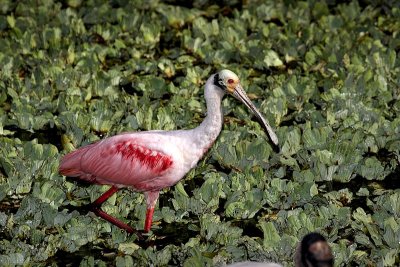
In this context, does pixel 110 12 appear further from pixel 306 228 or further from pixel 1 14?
pixel 306 228

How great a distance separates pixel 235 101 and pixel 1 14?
140 inches

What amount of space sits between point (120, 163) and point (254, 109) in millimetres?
1119

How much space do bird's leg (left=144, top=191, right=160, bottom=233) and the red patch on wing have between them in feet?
0.87

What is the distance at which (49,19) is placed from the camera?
1170cm

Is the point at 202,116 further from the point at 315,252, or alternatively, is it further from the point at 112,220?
the point at 315,252

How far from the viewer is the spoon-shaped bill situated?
25.6 ft

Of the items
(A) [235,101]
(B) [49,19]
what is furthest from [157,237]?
(B) [49,19]

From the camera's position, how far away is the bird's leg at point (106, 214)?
24.3 ft

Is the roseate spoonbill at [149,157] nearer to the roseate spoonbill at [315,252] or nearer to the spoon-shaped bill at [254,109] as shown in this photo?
the spoon-shaped bill at [254,109]

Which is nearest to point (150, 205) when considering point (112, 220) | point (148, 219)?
point (148, 219)

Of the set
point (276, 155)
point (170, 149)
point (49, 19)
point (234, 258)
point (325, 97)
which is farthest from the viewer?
point (49, 19)

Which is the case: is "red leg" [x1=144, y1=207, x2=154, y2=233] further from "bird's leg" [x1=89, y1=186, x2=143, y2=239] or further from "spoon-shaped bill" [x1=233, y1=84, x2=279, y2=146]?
"spoon-shaped bill" [x1=233, y1=84, x2=279, y2=146]

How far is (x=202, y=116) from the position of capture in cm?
959

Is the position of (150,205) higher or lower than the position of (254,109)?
lower
